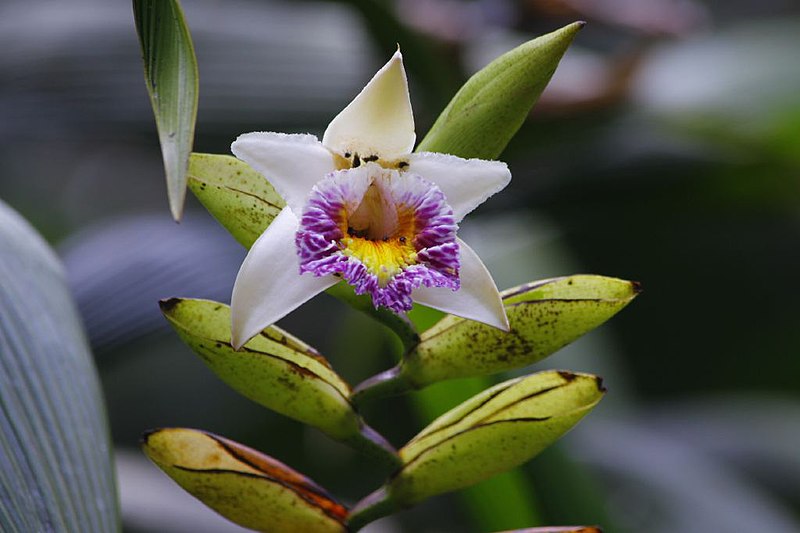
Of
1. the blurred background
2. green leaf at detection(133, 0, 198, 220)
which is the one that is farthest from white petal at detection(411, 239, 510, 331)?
the blurred background

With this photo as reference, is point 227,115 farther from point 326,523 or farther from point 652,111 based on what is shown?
point 326,523

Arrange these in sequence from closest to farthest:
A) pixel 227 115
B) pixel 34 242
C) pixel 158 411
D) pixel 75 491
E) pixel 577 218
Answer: pixel 75 491 < pixel 34 242 < pixel 227 115 < pixel 577 218 < pixel 158 411

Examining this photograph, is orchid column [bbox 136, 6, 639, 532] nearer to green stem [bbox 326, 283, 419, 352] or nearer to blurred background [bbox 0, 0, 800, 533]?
green stem [bbox 326, 283, 419, 352]

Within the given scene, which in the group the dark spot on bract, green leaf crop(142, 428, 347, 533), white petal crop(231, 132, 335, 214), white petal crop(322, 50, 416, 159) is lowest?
green leaf crop(142, 428, 347, 533)

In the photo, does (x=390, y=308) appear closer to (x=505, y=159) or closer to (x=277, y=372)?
(x=277, y=372)

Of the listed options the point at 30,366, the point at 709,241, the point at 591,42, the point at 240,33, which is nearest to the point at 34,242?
the point at 30,366

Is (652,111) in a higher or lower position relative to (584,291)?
higher
